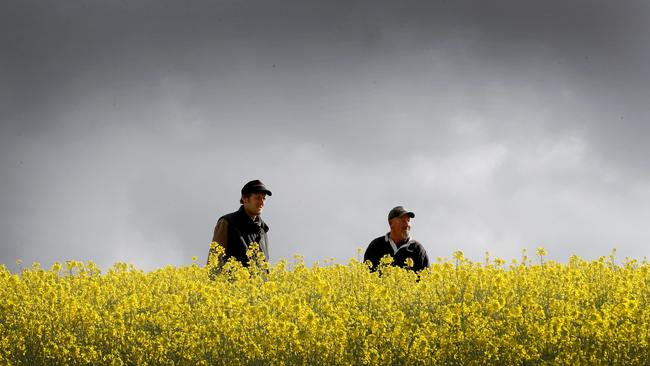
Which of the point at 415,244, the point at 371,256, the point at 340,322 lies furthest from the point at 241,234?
the point at 340,322

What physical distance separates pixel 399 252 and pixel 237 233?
6.60 ft

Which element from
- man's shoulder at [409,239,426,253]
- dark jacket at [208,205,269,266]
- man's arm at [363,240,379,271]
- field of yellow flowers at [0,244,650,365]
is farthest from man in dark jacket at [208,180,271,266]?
man's shoulder at [409,239,426,253]

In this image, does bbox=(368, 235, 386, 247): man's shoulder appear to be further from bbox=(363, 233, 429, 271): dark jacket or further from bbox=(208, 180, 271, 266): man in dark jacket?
bbox=(208, 180, 271, 266): man in dark jacket

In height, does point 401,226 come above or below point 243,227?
below

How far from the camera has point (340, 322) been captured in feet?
20.1

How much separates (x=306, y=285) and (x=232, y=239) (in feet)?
4.10

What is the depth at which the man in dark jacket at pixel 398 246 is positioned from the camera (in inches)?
370

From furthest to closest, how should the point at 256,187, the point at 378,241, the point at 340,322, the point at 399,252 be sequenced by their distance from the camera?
the point at 378,241
the point at 399,252
the point at 256,187
the point at 340,322

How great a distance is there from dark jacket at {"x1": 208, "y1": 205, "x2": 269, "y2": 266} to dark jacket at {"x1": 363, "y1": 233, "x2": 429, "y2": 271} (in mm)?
1443

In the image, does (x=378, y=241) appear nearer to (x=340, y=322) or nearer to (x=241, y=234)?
(x=241, y=234)

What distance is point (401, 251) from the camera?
9625 mm

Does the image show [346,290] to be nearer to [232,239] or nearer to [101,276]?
[232,239]

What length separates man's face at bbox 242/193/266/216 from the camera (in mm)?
9109

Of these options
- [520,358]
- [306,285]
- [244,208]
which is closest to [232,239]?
[244,208]
